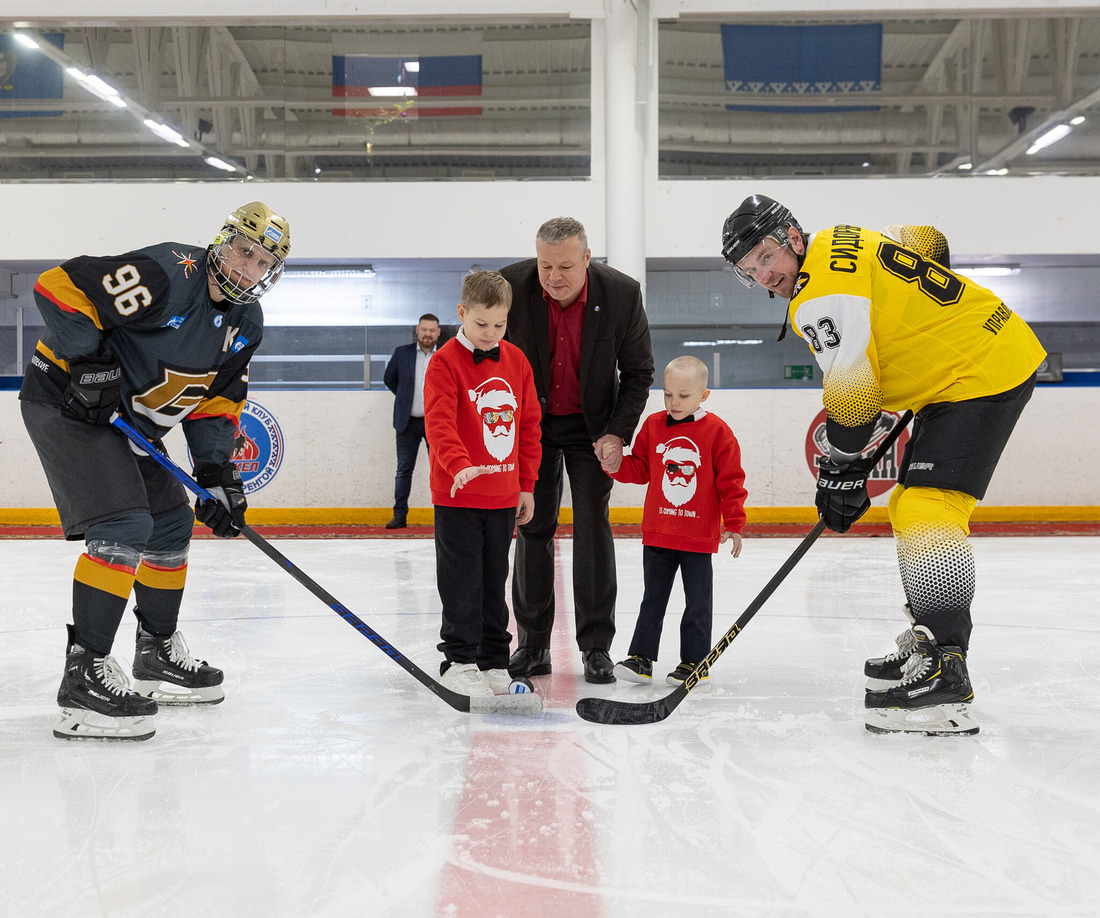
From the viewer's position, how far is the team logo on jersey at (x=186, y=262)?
6.71 feet

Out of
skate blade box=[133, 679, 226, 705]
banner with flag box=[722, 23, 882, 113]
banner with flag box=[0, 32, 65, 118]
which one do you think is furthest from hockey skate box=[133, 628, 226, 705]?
banner with flag box=[0, 32, 65, 118]

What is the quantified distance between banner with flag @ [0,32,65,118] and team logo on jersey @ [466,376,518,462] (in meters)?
6.76

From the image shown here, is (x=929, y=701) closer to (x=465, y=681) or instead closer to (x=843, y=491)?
(x=843, y=491)

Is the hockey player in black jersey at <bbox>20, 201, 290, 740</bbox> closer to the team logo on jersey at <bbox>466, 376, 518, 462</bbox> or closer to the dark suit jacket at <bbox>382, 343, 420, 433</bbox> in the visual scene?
the team logo on jersey at <bbox>466, 376, 518, 462</bbox>

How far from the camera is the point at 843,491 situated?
81.0 inches

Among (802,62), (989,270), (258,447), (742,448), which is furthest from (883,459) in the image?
(258,447)

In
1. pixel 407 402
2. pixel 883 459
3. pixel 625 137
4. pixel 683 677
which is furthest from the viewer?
pixel 625 137

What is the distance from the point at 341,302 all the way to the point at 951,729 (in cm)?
662

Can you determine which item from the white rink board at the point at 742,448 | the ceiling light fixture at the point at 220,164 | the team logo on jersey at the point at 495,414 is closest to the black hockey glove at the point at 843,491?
the team logo on jersey at the point at 495,414

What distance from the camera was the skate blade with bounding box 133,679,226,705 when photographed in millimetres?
2145

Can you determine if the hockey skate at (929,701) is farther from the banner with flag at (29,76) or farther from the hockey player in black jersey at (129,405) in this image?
the banner with flag at (29,76)

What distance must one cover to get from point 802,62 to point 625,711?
6.51 metres

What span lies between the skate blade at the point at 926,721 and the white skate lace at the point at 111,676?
5.05 ft

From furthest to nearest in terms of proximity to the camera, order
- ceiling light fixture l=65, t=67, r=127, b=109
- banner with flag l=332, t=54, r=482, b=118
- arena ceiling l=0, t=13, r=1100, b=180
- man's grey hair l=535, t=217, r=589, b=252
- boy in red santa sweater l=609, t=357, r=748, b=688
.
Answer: ceiling light fixture l=65, t=67, r=127, b=109
banner with flag l=332, t=54, r=482, b=118
arena ceiling l=0, t=13, r=1100, b=180
boy in red santa sweater l=609, t=357, r=748, b=688
man's grey hair l=535, t=217, r=589, b=252
